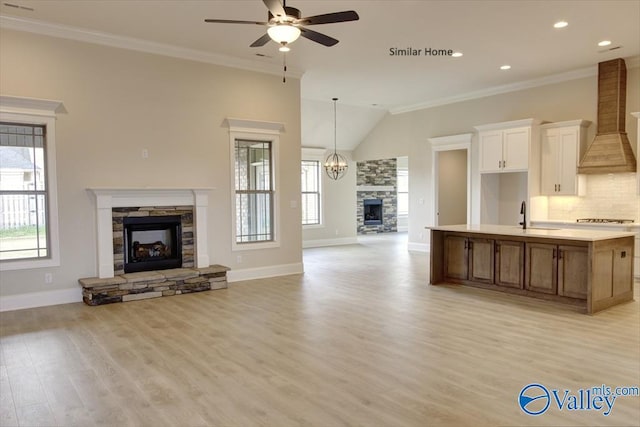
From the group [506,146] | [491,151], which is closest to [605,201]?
[506,146]

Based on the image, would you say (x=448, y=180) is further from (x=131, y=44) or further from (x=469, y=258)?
(x=131, y=44)

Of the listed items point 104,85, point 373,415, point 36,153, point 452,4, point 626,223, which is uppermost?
point 452,4

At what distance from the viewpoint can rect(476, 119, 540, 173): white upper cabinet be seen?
7.99 metres

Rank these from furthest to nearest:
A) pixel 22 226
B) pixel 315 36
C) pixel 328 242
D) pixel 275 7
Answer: pixel 328 242 < pixel 22 226 < pixel 315 36 < pixel 275 7

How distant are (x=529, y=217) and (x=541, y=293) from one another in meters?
2.87

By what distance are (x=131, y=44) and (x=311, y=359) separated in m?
4.97

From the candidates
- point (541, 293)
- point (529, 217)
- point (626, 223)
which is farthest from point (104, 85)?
point (626, 223)

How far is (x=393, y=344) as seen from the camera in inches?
158

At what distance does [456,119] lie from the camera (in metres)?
9.78

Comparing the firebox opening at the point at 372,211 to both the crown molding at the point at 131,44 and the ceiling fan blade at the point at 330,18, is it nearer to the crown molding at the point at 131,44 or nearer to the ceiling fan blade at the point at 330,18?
the crown molding at the point at 131,44

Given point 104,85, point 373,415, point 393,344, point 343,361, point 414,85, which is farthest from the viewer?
point 414,85

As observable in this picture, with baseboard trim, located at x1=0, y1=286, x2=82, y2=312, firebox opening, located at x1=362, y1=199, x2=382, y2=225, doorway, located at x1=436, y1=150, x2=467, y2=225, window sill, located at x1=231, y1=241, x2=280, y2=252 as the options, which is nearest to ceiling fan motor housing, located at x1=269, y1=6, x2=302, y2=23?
window sill, located at x1=231, y1=241, x2=280, y2=252

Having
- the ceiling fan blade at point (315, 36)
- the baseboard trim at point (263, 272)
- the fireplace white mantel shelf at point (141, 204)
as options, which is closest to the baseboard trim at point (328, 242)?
the baseboard trim at point (263, 272)

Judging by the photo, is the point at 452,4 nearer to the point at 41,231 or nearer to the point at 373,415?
the point at 373,415
